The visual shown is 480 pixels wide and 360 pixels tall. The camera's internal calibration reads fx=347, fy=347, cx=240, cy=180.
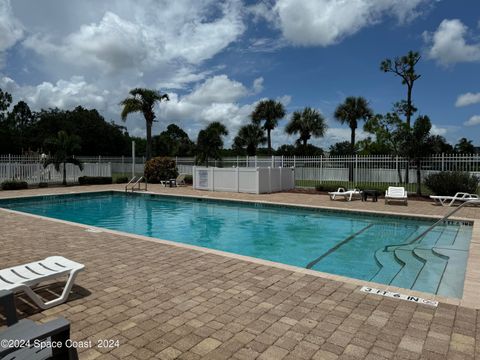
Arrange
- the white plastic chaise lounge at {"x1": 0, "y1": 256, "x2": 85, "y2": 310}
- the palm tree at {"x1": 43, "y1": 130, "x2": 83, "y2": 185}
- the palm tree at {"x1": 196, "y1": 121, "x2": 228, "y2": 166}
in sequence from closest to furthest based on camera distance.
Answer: the white plastic chaise lounge at {"x1": 0, "y1": 256, "x2": 85, "y2": 310}
the palm tree at {"x1": 43, "y1": 130, "x2": 83, "y2": 185}
the palm tree at {"x1": 196, "y1": 121, "x2": 228, "y2": 166}

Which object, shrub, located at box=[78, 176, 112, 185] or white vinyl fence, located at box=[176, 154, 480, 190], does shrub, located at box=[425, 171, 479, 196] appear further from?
shrub, located at box=[78, 176, 112, 185]

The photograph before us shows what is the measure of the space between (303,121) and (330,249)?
27376mm

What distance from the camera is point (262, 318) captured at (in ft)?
11.8

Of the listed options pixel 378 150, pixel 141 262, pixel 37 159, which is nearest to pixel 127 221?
pixel 141 262

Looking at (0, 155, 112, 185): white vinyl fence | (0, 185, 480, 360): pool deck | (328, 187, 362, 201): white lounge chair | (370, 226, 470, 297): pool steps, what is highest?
(0, 155, 112, 185): white vinyl fence

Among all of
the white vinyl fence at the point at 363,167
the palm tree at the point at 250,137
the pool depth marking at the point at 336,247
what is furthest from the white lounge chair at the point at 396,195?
the palm tree at the point at 250,137

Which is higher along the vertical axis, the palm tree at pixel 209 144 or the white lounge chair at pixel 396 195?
the palm tree at pixel 209 144

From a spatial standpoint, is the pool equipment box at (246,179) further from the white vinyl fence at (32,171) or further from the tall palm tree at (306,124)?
the tall palm tree at (306,124)

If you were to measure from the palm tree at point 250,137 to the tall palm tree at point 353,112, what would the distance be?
902cm

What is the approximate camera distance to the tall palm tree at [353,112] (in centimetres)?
3161

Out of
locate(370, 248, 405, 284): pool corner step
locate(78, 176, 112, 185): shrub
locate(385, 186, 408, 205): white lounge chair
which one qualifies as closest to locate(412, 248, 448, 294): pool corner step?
locate(370, 248, 405, 284): pool corner step

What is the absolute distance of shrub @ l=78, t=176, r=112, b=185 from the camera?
932 inches

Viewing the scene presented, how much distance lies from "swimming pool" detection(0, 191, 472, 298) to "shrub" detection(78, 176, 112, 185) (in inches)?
263

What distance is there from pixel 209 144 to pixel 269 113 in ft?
44.7
